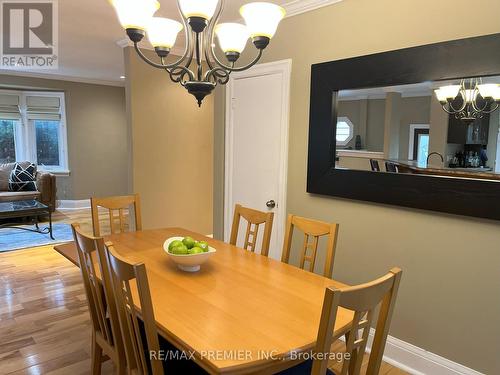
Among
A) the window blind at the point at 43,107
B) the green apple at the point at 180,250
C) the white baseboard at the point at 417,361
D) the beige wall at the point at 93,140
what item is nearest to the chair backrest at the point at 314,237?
the green apple at the point at 180,250

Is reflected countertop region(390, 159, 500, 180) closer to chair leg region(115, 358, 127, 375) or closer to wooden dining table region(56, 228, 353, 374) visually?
wooden dining table region(56, 228, 353, 374)

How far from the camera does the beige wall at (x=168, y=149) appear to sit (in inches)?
173

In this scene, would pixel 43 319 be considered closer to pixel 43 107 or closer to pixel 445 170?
pixel 445 170

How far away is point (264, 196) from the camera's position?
334 centimetres

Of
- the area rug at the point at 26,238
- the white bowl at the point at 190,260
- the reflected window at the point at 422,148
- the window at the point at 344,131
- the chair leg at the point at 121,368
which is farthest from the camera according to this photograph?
the area rug at the point at 26,238

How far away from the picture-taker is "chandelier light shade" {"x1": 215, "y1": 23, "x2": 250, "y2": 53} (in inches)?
74.7

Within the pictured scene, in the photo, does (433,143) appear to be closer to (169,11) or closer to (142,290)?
(142,290)

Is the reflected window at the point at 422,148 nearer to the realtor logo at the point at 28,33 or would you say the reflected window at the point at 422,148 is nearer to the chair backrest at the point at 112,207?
the chair backrest at the point at 112,207

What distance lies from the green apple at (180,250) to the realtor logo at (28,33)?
2471 millimetres

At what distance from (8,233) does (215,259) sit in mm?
4838

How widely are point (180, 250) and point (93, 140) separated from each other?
6.27 meters

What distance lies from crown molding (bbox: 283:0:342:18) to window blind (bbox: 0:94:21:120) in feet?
19.9

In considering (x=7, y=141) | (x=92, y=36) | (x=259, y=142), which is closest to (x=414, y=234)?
(x=259, y=142)

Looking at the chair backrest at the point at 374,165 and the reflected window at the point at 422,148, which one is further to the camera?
the chair backrest at the point at 374,165
